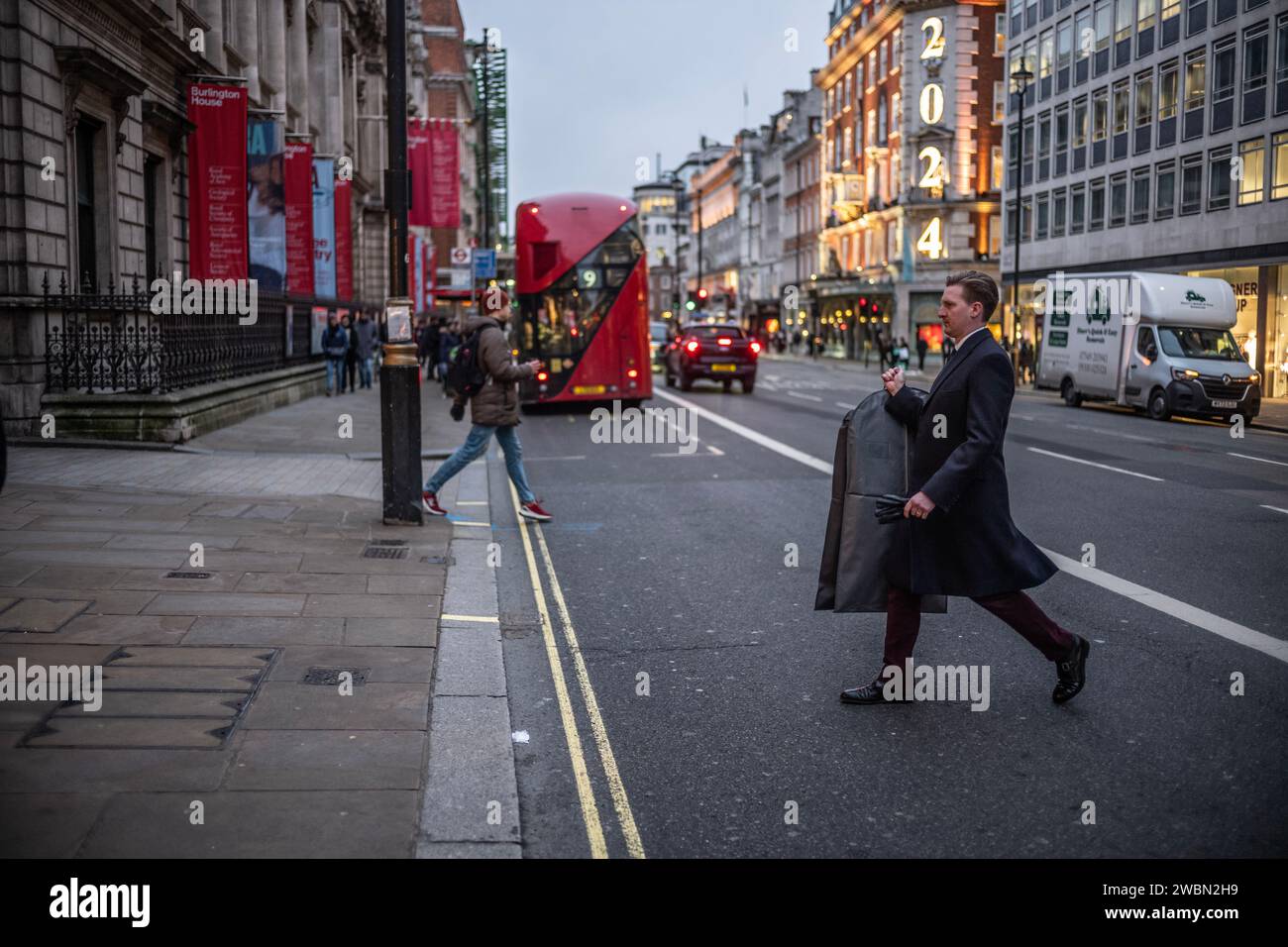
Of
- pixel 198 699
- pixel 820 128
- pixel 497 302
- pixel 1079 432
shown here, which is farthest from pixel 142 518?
pixel 820 128

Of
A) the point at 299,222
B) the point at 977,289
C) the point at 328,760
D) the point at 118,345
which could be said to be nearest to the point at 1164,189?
the point at 299,222

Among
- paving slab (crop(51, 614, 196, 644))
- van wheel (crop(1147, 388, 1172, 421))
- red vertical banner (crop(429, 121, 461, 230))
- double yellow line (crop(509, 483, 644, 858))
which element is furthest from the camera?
red vertical banner (crop(429, 121, 461, 230))

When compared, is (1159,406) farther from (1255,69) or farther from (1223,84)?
(1223,84)

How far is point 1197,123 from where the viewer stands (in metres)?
36.7

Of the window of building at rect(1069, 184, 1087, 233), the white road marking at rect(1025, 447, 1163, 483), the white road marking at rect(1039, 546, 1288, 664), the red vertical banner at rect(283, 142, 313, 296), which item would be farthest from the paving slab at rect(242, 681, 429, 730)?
the window of building at rect(1069, 184, 1087, 233)

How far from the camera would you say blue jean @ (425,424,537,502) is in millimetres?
11281

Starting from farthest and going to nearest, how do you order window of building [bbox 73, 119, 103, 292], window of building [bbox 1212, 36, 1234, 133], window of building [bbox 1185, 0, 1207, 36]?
window of building [bbox 1185, 0, 1207, 36] < window of building [bbox 1212, 36, 1234, 133] < window of building [bbox 73, 119, 103, 292]

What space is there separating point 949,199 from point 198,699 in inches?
2373

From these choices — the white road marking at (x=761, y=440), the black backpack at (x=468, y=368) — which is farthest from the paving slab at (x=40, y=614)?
the white road marking at (x=761, y=440)

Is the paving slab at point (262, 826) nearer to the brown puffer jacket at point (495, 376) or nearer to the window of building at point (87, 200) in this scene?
the brown puffer jacket at point (495, 376)

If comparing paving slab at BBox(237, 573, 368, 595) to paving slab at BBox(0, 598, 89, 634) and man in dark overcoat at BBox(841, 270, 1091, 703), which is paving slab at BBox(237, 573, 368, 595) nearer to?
paving slab at BBox(0, 598, 89, 634)

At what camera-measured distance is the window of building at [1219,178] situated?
35125mm

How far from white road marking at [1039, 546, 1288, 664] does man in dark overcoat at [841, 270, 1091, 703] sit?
1702mm

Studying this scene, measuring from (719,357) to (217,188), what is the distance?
51.1ft
